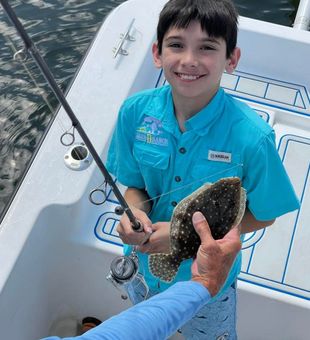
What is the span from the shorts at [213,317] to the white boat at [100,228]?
323mm

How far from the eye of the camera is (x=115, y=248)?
2.71m

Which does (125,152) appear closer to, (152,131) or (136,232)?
(152,131)

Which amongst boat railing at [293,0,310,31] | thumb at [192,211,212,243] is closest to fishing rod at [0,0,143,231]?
thumb at [192,211,212,243]

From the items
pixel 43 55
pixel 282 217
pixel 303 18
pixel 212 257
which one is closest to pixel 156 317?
pixel 212 257

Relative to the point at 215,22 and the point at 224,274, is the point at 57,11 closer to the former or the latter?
the point at 215,22

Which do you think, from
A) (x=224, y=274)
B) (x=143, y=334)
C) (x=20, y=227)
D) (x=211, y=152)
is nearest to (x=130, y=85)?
(x=20, y=227)

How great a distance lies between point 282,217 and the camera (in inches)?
117

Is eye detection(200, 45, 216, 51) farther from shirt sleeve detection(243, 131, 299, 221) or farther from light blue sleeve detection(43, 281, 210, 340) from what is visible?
light blue sleeve detection(43, 281, 210, 340)

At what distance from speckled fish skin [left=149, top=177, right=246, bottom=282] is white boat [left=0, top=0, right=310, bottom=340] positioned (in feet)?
2.40

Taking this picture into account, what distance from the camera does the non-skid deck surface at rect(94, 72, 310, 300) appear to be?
271 centimetres

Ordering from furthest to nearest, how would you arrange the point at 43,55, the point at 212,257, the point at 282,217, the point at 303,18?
1. the point at 43,55
2. the point at 303,18
3. the point at 282,217
4. the point at 212,257

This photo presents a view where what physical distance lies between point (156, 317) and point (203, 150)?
74 centimetres

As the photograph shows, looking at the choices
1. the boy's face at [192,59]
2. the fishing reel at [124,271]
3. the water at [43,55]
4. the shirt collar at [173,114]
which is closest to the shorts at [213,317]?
the fishing reel at [124,271]

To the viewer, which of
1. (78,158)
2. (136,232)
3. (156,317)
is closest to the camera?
(156,317)
